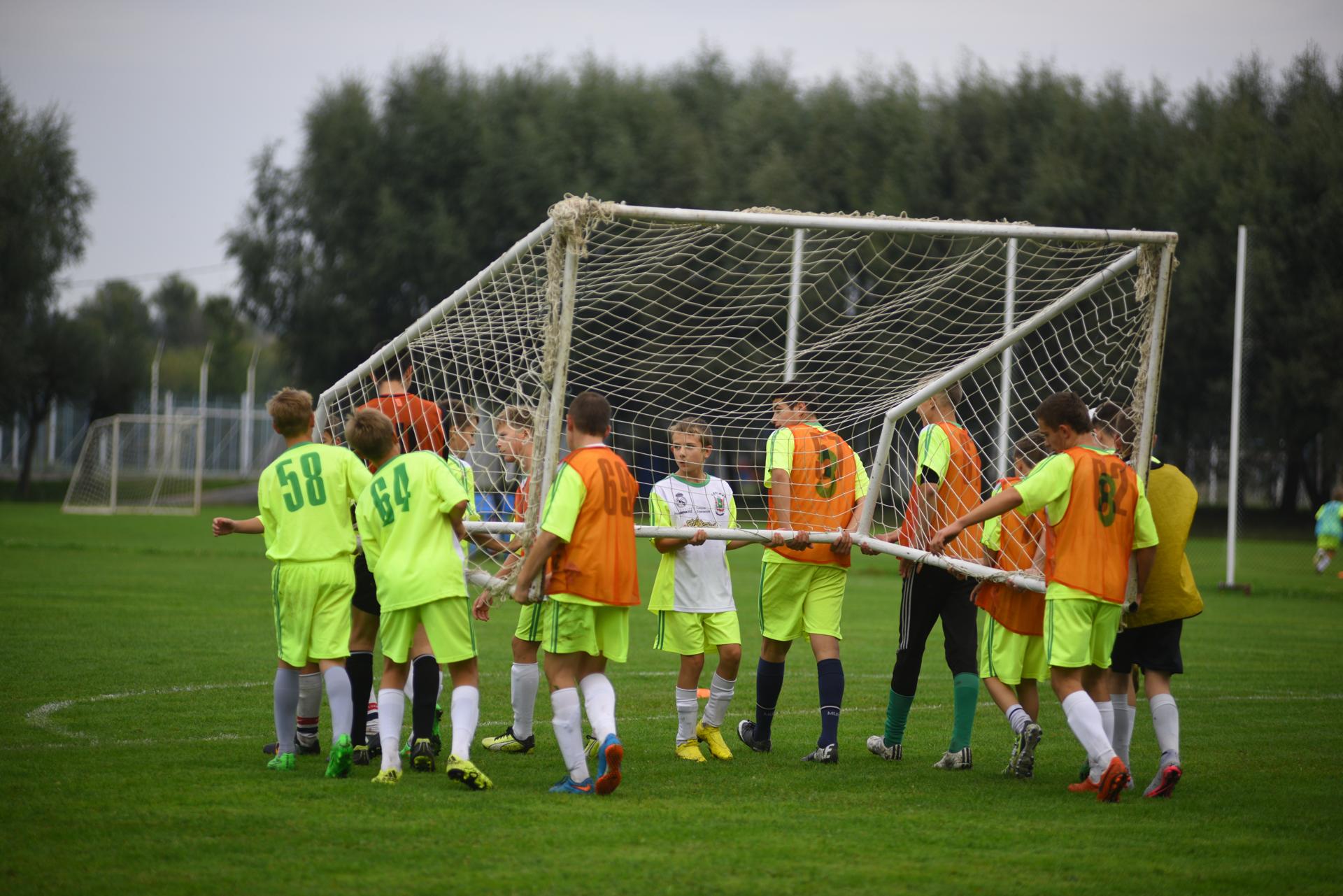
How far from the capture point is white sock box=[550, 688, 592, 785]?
5.70 metres

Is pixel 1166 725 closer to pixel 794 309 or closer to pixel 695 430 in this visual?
pixel 695 430

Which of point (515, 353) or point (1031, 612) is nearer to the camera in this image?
point (1031, 612)

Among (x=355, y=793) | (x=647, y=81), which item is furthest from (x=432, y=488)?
(x=647, y=81)

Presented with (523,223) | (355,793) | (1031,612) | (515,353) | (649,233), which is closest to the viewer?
(355,793)

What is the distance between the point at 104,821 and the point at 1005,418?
7027 mm

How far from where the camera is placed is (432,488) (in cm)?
587

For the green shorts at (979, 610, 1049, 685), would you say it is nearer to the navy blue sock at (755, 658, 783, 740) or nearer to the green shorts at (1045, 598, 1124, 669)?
the green shorts at (1045, 598, 1124, 669)

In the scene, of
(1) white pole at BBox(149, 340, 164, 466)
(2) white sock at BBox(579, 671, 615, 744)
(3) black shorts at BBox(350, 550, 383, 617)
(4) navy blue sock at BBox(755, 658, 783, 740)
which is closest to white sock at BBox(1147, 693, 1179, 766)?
(4) navy blue sock at BBox(755, 658, 783, 740)

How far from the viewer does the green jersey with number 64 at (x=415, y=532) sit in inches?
228

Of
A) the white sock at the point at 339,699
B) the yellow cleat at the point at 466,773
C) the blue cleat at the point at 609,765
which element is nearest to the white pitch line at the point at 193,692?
the white sock at the point at 339,699

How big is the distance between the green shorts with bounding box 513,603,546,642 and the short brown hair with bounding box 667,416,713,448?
1.30m

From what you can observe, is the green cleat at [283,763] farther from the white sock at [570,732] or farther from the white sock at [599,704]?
the white sock at [599,704]

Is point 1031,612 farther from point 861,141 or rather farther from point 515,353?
point 861,141

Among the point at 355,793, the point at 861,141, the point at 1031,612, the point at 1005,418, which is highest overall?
the point at 861,141
